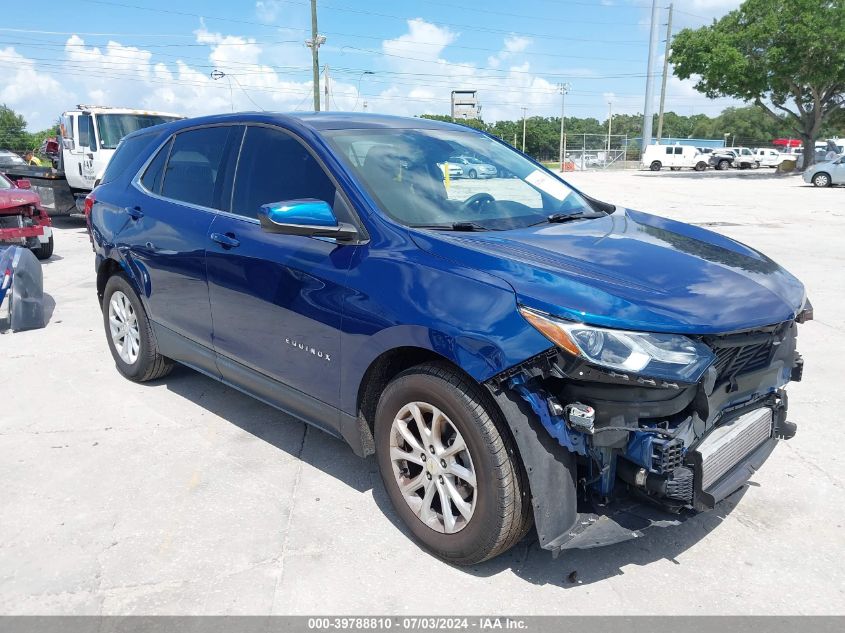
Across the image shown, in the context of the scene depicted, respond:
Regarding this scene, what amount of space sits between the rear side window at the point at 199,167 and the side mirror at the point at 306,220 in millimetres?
973

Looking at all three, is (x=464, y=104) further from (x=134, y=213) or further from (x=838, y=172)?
(x=134, y=213)

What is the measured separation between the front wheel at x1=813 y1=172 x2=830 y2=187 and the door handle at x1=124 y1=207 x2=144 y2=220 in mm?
32616

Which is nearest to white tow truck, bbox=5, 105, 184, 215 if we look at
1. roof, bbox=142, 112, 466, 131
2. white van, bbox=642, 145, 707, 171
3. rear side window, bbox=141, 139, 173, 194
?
rear side window, bbox=141, 139, 173, 194

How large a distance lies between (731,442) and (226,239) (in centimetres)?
270

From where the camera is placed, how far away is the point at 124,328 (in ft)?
16.8

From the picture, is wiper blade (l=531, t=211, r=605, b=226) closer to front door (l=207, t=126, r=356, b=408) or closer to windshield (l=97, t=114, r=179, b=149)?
front door (l=207, t=126, r=356, b=408)

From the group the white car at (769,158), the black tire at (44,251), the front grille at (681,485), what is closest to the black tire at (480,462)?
the front grille at (681,485)

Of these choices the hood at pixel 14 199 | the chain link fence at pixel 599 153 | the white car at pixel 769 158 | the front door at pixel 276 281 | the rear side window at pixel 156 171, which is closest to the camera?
the front door at pixel 276 281

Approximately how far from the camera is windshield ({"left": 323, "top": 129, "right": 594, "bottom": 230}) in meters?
3.26

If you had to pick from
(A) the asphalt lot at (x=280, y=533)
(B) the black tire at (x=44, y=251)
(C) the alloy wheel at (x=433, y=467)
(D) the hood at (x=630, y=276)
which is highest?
(D) the hood at (x=630, y=276)

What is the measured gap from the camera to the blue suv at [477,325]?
Answer: 2.45m

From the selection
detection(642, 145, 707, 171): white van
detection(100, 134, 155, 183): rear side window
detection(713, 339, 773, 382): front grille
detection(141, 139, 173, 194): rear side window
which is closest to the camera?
detection(713, 339, 773, 382): front grille

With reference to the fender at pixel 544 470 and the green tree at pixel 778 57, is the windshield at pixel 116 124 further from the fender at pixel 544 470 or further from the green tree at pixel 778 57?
the green tree at pixel 778 57
